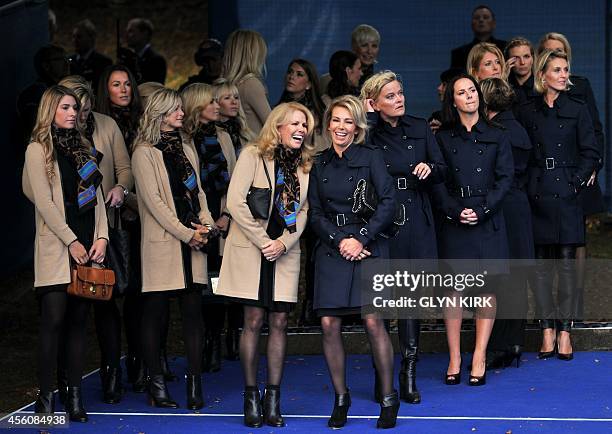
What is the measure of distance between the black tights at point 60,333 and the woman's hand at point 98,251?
0.23m

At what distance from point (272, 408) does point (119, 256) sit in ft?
4.04

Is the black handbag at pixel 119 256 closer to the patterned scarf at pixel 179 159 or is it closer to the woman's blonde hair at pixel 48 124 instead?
the patterned scarf at pixel 179 159

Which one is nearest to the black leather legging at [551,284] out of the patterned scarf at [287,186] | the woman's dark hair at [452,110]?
the woman's dark hair at [452,110]

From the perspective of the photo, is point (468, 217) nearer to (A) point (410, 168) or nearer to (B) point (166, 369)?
(A) point (410, 168)

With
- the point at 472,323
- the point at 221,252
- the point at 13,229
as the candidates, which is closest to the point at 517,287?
the point at 472,323

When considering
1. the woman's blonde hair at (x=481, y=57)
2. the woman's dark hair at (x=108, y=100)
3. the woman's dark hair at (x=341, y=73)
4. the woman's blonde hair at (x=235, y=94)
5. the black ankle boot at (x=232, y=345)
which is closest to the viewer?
the woman's dark hair at (x=108, y=100)

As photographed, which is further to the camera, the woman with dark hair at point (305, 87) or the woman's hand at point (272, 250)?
the woman with dark hair at point (305, 87)

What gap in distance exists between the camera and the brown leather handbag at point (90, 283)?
8.27m

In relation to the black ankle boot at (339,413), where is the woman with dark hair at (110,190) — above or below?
above

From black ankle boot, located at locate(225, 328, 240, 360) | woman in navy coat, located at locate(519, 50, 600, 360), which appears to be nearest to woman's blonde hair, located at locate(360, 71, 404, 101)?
woman in navy coat, located at locate(519, 50, 600, 360)

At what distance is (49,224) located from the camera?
830 cm

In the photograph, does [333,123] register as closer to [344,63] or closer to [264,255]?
[264,255]

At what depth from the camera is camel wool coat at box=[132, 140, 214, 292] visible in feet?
28.3

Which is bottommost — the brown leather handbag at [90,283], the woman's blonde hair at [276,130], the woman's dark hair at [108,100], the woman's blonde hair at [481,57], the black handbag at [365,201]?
the brown leather handbag at [90,283]
